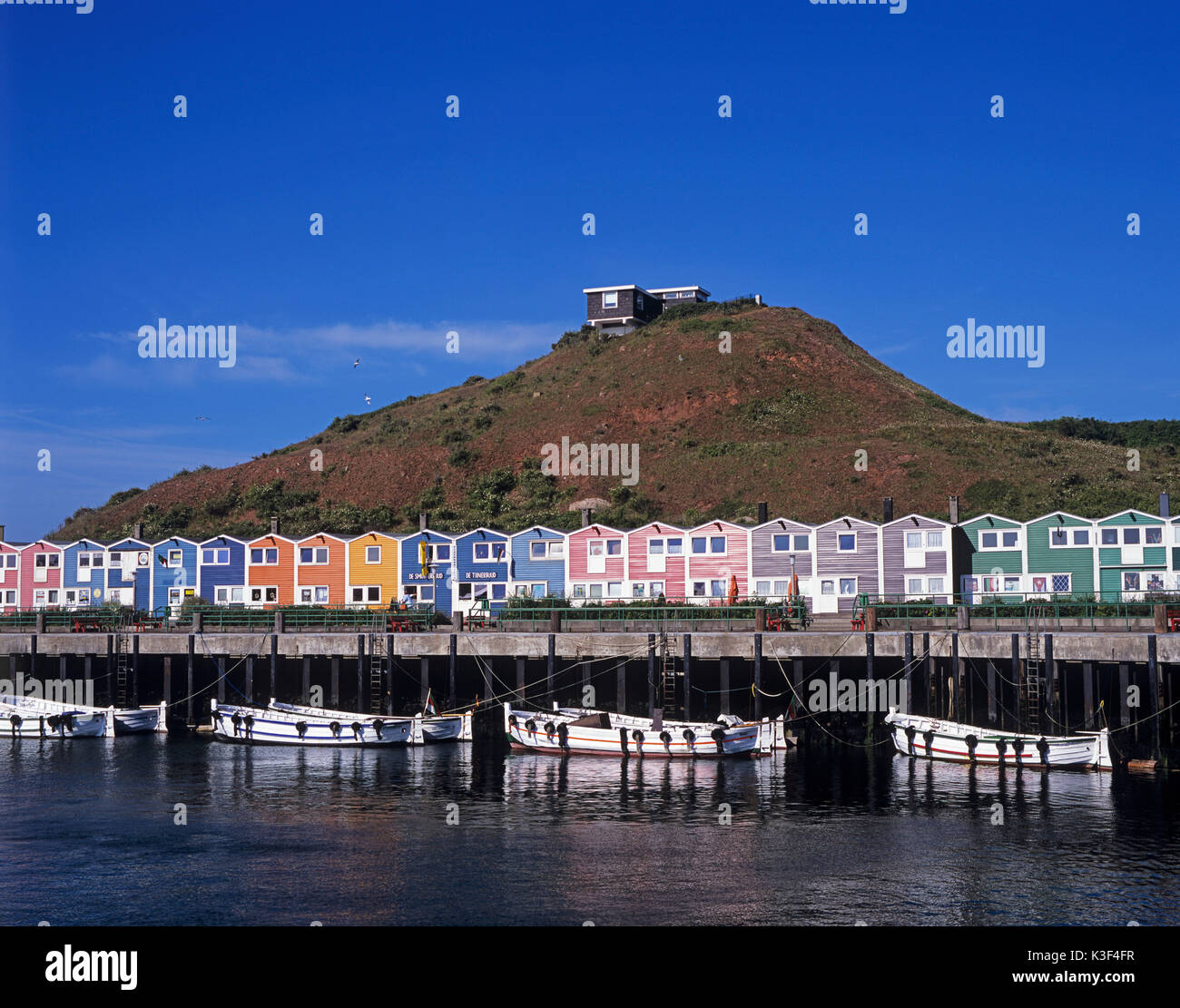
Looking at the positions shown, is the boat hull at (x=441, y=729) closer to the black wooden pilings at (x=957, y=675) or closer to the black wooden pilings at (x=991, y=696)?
the black wooden pilings at (x=957, y=675)

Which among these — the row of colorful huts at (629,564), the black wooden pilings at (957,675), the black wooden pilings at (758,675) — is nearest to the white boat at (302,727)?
the row of colorful huts at (629,564)

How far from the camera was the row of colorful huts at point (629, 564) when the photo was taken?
241 ft

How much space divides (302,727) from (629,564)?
2812 centimetres

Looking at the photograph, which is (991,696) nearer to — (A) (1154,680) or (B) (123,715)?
(A) (1154,680)

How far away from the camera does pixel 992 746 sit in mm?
48406

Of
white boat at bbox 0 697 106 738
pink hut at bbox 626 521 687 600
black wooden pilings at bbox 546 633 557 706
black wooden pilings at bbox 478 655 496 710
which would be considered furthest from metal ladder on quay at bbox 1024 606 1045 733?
white boat at bbox 0 697 106 738

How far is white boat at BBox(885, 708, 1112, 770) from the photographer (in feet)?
154

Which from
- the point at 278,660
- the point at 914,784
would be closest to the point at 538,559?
the point at 278,660

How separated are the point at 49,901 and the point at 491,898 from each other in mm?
11377

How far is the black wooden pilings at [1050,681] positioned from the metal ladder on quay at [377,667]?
30.2 meters

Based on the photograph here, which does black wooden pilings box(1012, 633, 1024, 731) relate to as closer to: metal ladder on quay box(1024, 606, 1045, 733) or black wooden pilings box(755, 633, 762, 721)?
metal ladder on quay box(1024, 606, 1045, 733)

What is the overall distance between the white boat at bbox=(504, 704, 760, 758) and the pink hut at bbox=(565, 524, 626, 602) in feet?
77.4

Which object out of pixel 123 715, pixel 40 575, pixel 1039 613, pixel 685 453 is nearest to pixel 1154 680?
pixel 1039 613
